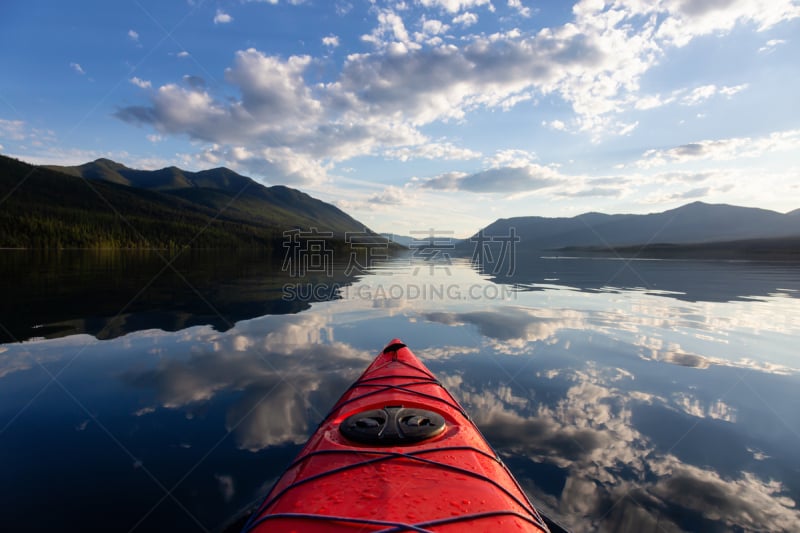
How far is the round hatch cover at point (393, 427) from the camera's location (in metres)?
3.38

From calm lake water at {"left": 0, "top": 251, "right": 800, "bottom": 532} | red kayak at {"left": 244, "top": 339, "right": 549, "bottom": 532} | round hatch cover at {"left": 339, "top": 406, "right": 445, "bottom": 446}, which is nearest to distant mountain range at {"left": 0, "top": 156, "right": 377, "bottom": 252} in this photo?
calm lake water at {"left": 0, "top": 251, "right": 800, "bottom": 532}

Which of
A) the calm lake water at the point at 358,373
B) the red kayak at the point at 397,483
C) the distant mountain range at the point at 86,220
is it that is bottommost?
the calm lake water at the point at 358,373

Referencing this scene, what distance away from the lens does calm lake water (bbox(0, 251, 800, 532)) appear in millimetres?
4031

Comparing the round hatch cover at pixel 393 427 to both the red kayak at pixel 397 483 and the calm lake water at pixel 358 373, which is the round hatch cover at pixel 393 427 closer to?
the red kayak at pixel 397 483

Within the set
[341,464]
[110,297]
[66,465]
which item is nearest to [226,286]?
[110,297]

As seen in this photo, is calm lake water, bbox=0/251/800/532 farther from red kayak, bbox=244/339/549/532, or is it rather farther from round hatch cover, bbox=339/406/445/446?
round hatch cover, bbox=339/406/445/446

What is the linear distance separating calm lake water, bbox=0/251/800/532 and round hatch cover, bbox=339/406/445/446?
164cm

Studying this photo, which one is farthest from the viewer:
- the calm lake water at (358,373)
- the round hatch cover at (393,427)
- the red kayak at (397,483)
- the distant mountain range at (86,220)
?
the distant mountain range at (86,220)

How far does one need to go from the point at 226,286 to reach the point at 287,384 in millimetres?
16666

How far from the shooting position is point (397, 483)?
2818 mm

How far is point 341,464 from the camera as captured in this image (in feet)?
10.3

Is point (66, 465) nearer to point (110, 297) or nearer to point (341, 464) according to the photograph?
point (341, 464)

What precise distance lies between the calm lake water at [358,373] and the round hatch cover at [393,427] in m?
1.64

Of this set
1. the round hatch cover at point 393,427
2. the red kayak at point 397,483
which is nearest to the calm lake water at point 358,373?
the red kayak at point 397,483
